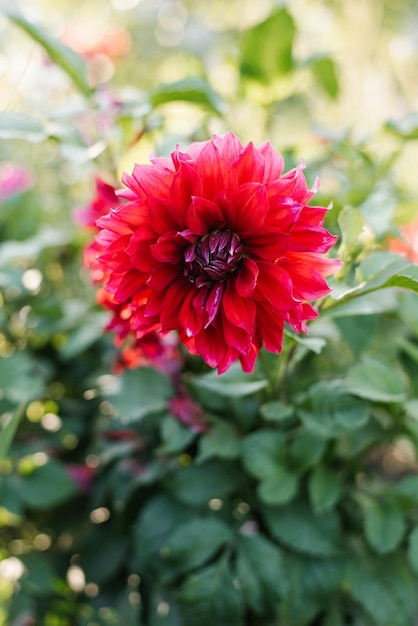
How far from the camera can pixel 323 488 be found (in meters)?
0.68

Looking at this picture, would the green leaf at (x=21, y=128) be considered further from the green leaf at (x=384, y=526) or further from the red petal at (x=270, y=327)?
the green leaf at (x=384, y=526)

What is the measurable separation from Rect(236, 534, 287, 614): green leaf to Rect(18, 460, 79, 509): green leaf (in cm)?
24

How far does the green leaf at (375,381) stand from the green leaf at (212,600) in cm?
24

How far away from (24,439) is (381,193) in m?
0.55

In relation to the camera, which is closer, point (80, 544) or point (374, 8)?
point (80, 544)

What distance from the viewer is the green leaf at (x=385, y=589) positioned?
26.4 inches

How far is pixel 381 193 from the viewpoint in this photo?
68 centimetres

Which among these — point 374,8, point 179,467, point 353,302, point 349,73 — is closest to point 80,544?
point 179,467

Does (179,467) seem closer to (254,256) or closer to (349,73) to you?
(254,256)

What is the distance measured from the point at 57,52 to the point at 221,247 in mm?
322

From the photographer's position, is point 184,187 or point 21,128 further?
point 21,128

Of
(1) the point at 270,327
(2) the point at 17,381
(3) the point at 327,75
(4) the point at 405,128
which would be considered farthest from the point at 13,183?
(1) the point at 270,327

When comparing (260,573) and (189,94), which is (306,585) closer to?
(260,573)

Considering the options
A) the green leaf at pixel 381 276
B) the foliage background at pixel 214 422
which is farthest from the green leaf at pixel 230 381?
the green leaf at pixel 381 276
